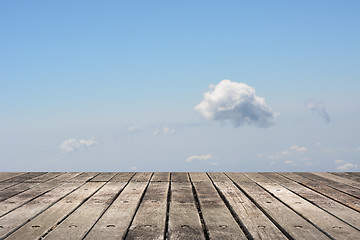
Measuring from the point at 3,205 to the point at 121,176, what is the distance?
1674mm

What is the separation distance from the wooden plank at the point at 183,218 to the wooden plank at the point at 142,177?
848mm

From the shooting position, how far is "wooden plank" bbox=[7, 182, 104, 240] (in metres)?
1.78

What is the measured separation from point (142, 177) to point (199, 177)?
2.24 ft

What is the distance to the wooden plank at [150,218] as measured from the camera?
5.65ft

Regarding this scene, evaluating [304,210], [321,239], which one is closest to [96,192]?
[304,210]

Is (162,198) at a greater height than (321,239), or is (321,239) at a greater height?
(162,198)

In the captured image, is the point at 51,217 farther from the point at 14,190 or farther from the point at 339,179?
the point at 339,179

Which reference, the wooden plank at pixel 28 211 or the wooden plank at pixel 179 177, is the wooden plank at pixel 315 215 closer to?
the wooden plank at pixel 179 177

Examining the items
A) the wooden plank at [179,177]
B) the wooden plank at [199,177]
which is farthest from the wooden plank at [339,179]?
the wooden plank at [179,177]

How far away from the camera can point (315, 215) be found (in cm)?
215

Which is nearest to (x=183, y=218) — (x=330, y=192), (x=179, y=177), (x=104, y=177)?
(x=330, y=192)

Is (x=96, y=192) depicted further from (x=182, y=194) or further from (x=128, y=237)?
(x=128, y=237)

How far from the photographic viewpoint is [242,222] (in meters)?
1.94

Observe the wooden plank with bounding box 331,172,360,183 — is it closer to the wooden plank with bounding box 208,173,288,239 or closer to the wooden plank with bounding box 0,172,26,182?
the wooden plank with bounding box 208,173,288,239
